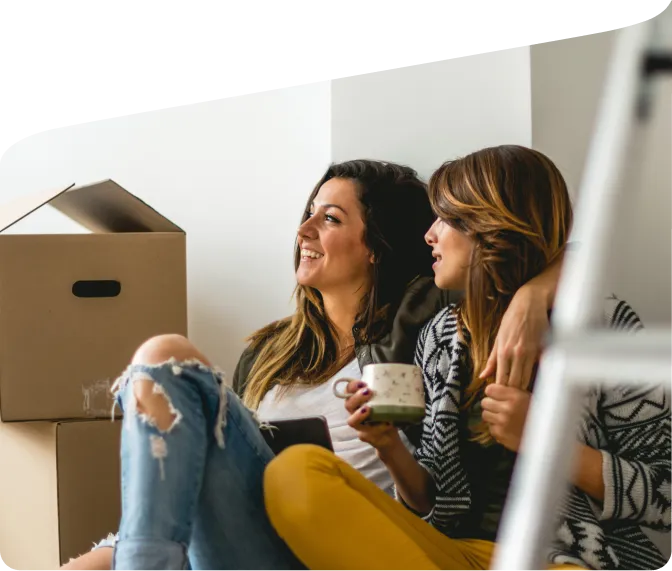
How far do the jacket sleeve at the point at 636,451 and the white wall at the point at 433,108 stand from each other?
585 mm

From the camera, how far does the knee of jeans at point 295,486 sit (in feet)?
3.53

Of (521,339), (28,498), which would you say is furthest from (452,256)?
(28,498)

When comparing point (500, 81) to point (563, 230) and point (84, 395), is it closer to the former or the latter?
point (563, 230)

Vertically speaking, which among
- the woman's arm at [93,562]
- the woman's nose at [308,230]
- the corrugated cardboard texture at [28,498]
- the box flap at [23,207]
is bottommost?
the corrugated cardboard texture at [28,498]

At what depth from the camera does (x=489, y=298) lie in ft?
4.92

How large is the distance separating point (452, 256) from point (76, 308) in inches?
26.1

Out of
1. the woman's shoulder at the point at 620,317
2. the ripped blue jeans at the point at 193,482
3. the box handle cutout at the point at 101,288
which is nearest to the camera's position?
the ripped blue jeans at the point at 193,482

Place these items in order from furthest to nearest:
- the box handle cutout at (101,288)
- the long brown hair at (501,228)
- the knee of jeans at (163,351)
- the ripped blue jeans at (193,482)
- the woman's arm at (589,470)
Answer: the box handle cutout at (101,288) < the long brown hair at (501,228) < the woman's arm at (589,470) < the knee of jeans at (163,351) < the ripped blue jeans at (193,482)

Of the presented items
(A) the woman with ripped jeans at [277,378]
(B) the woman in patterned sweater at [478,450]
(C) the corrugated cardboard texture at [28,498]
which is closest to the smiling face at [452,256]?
(B) the woman in patterned sweater at [478,450]

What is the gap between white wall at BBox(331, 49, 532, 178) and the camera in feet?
5.97

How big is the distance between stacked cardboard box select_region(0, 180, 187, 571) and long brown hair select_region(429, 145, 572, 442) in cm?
55

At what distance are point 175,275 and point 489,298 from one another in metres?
0.60

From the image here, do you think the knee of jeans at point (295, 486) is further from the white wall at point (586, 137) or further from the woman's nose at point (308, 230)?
the white wall at point (586, 137)

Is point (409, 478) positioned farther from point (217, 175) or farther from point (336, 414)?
point (217, 175)
